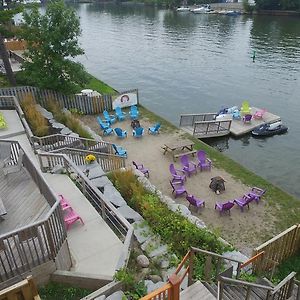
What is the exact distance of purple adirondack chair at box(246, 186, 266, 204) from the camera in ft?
45.8

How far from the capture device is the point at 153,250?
8703 mm

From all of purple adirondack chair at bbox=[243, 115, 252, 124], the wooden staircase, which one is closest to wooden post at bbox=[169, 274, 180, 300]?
the wooden staircase

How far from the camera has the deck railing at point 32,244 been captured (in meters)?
6.36

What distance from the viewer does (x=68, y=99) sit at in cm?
2339

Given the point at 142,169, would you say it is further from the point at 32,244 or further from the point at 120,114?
the point at 32,244

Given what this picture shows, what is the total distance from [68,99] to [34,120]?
5949 mm

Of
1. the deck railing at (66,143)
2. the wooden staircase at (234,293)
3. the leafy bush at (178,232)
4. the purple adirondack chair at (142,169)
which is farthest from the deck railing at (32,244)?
the purple adirondack chair at (142,169)

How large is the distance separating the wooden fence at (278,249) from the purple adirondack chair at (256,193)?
3260mm

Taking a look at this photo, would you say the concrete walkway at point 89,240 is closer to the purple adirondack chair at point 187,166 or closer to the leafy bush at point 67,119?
the purple adirondack chair at point 187,166

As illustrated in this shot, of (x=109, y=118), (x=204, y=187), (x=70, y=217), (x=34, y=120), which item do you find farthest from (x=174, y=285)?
(x=109, y=118)

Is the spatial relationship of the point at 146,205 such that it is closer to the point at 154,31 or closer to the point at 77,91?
the point at 77,91

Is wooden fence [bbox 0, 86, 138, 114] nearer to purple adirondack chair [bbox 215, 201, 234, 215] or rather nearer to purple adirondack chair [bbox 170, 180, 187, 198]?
purple adirondack chair [bbox 170, 180, 187, 198]

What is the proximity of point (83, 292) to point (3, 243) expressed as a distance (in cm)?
230

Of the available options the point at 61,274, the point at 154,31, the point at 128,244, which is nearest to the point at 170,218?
the point at 128,244
